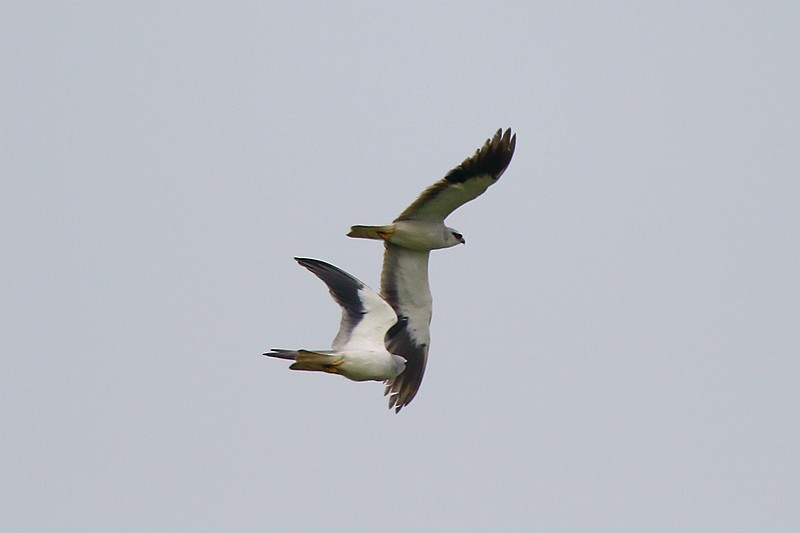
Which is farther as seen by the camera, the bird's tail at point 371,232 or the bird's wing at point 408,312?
the bird's wing at point 408,312

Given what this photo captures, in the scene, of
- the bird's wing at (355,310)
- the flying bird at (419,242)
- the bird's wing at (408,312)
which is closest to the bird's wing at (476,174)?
the flying bird at (419,242)

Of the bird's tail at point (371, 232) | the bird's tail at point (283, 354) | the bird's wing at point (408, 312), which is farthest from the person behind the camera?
the bird's wing at point (408, 312)

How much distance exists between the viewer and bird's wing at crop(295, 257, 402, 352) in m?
14.6

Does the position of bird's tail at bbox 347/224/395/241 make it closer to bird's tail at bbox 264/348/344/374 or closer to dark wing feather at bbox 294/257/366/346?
dark wing feather at bbox 294/257/366/346

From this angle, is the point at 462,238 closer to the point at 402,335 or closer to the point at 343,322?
the point at 402,335

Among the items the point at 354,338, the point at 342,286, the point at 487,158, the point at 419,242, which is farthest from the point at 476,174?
the point at 354,338

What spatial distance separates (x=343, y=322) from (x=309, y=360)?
1.03m

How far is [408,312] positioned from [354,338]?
10.9 ft

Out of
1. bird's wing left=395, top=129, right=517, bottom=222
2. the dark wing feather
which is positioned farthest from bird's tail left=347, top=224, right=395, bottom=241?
the dark wing feather

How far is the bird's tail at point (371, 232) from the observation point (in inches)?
656

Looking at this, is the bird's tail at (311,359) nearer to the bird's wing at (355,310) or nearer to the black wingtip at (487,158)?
the bird's wing at (355,310)

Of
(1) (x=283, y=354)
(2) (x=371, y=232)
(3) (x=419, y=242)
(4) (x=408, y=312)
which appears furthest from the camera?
(4) (x=408, y=312)

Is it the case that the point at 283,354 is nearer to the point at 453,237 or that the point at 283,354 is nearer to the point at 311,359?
the point at 311,359

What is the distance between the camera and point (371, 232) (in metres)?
16.7
